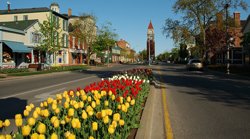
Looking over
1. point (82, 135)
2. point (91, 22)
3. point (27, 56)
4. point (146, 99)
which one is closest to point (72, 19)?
point (91, 22)

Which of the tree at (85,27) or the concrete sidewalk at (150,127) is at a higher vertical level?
the tree at (85,27)

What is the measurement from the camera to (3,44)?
3466 cm

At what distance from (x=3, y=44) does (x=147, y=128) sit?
106ft

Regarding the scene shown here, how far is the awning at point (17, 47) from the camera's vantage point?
34.6 m

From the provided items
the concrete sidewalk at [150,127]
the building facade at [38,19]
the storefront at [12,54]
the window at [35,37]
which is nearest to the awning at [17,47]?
the storefront at [12,54]

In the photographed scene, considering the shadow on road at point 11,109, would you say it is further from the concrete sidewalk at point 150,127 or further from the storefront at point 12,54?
the storefront at point 12,54

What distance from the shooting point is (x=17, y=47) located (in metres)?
36.1

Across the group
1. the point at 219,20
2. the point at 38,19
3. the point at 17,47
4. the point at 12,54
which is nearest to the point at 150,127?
the point at 17,47

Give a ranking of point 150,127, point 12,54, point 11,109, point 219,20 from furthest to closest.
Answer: point 219,20 → point 12,54 → point 11,109 → point 150,127

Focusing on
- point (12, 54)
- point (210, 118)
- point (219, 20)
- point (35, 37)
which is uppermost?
point (219, 20)

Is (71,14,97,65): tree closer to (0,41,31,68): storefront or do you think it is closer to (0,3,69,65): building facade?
(0,3,69,65): building facade

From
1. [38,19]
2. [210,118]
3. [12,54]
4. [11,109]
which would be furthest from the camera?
[38,19]

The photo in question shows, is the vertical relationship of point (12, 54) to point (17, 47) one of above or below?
below

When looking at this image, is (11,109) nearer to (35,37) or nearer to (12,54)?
(12,54)
